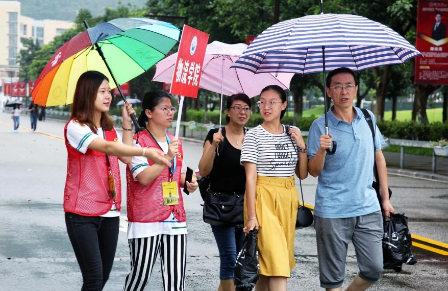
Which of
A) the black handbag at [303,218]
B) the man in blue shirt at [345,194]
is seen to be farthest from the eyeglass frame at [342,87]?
the black handbag at [303,218]

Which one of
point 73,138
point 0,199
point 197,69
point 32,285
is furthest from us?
point 0,199

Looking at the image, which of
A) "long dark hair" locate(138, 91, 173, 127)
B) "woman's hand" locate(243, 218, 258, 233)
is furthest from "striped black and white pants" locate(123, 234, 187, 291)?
"long dark hair" locate(138, 91, 173, 127)

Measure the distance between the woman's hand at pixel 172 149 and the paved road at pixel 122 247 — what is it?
2.27 meters

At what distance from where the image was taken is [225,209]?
5645 millimetres

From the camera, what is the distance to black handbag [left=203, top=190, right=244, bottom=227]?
222 inches

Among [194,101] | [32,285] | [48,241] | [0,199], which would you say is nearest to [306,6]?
[0,199]

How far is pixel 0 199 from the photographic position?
1259 cm

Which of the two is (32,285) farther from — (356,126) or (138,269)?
(356,126)

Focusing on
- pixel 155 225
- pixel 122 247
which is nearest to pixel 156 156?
pixel 155 225

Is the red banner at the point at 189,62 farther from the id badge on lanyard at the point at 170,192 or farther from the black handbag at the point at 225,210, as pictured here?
the black handbag at the point at 225,210

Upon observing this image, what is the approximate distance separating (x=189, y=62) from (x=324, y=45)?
2.99ft

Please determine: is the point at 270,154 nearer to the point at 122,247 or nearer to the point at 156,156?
the point at 156,156

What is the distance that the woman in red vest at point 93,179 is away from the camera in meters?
4.68

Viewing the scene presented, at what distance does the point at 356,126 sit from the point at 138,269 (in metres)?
1.72
